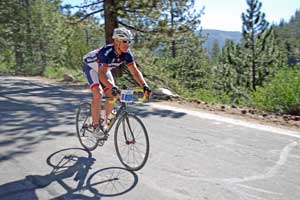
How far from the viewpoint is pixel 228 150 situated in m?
5.27

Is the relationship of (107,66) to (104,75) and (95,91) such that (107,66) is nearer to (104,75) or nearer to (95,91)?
(104,75)

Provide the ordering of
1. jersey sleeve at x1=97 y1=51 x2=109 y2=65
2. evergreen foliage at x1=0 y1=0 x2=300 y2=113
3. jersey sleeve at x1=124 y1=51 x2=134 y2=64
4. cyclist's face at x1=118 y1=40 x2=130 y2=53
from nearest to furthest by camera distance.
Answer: cyclist's face at x1=118 y1=40 x2=130 y2=53
jersey sleeve at x1=97 y1=51 x2=109 y2=65
jersey sleeve at x1=124 y1=51 x2=134 y2=64
evergreen foliage at x1=0 y1=0 x2=300 y2=113

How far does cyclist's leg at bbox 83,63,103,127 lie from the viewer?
15.7 feet

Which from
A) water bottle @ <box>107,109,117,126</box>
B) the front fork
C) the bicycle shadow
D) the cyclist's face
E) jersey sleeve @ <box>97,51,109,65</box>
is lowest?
the bicycle shadow

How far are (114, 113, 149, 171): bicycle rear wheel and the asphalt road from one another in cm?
12

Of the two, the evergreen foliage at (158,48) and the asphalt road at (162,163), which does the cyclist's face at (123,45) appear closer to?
the asphalt road at (162,163)

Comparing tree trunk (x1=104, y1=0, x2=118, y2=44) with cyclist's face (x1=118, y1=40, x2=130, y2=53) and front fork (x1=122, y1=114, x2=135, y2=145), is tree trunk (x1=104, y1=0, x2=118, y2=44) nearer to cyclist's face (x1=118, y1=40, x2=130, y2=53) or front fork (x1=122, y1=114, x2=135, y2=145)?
cyclist's face (x1=118, y1=40, x2=130, y2=53)

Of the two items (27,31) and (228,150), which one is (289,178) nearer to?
(228,150)

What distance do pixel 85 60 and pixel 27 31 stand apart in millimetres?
23340

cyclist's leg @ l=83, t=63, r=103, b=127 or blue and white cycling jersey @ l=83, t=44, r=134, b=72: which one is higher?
blue and white cycling jersey @ l=83, t=44, r=134, b=72

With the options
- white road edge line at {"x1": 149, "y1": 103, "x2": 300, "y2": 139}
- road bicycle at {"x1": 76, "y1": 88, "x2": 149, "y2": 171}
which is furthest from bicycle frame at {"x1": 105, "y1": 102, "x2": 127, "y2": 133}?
white road edge line at {"x1": 149, "y1": 103, "x2": 300, "y2": 139}

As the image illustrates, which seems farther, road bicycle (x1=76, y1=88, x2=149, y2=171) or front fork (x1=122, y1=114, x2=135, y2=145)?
front fork (x1=122, y1=114, x2=135, y2=145)

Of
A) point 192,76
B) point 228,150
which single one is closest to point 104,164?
point 228,150

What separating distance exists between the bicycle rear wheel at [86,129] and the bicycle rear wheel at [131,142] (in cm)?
54
